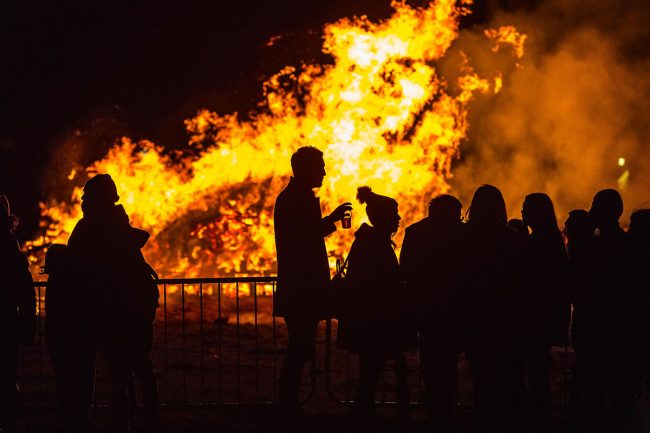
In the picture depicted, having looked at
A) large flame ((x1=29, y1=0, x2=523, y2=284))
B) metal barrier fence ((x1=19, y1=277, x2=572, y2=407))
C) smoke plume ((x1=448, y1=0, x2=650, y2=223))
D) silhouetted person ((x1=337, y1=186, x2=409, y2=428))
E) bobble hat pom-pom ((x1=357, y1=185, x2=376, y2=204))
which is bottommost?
metal barrier fence ((x1=19, y1=277, x2=572, y2=407))

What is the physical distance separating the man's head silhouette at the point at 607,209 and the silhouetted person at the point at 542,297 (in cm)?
39

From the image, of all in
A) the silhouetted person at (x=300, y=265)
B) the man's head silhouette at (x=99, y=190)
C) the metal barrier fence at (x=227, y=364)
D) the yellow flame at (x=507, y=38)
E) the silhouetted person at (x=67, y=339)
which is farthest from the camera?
the yellow flame at (x=507, y=38)

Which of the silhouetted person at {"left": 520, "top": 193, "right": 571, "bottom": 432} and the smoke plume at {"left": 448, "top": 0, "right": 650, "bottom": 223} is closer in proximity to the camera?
the silhouetted person at {"left": 520, "top": 193, "right": 571, "bottom": 432}

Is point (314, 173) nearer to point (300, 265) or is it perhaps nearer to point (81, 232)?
point (300, 265)

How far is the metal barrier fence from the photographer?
8.59 meters

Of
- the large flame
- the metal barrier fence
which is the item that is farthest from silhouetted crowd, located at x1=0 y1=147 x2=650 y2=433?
the large flame

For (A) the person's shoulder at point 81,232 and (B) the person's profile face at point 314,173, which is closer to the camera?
(A) the person's shoulder at point 81,232

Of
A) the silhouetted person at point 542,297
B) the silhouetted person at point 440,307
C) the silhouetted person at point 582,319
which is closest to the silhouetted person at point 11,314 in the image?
the silhouetted person at point 440,307

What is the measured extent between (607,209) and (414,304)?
5.82ft

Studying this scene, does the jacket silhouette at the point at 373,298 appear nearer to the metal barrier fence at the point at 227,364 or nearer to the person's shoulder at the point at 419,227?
the person's shoulder at the point at 419,227

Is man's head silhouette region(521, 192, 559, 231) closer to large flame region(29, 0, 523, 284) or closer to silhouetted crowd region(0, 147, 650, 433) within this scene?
silhouetted crowd region(0, 147, 650, 433)

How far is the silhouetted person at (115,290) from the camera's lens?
247 inches

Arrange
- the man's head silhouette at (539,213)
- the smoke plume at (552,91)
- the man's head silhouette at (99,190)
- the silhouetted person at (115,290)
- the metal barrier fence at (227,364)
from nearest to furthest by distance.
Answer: the silhouetted person at (115,290) < the man's head silhouette at (99,190) < the man's head silhouette at (539,213) < the metal barrier fence at (227,364) < the smoke plume at (552,91)

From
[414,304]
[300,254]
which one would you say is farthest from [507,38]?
[414,304]
